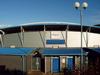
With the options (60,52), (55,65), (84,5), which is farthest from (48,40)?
(84,5)

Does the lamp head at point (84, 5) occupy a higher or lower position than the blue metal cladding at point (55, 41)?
higher

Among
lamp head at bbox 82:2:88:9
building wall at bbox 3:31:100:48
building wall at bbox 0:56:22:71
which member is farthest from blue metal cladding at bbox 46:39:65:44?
lamp head at bbox 82:2:88:9

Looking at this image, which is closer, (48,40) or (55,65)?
(55,65)

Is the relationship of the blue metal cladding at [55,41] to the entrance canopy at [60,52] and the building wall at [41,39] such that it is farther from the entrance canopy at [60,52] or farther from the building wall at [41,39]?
the entrance canopy at [60,52]

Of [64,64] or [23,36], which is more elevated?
[23,36]

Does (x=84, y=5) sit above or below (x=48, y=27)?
above

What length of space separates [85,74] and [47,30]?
16056mm

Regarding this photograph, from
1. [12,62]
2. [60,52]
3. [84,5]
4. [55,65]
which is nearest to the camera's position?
[84,5]

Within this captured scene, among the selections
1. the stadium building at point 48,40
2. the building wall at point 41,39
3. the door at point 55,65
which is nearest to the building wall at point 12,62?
the stadium building at point 48,40

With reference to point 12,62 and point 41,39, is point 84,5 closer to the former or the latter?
point 12,62

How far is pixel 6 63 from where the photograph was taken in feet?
120

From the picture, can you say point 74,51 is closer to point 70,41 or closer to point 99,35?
point 70,41

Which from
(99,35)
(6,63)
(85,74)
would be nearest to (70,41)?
(99,35)

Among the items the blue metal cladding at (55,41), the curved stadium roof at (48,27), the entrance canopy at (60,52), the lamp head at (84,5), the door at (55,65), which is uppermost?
the lamp head at (84,5)
